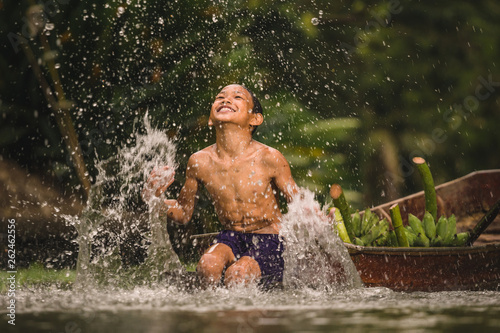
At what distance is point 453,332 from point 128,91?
3736 mm

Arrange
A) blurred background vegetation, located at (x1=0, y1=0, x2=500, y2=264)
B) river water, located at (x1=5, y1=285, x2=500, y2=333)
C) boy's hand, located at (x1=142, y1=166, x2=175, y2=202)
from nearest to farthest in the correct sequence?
river water, located at (x1=5, y1=285, x2=500, y2=333)
boy's hand, located at (x1=142, y1=166, x2=175, y2=202)
blurred background vegetation, located at (x1=0, y1=0, x2=500, y2=264)

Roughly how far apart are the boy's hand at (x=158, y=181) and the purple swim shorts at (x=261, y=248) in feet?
1.26

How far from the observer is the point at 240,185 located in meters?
3.69

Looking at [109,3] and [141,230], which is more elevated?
[109,3]

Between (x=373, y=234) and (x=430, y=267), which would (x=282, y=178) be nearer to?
(x=373, y=234)

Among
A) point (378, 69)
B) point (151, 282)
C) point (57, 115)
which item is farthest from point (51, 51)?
point (378, 69)

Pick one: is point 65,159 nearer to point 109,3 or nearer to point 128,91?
point 128,91

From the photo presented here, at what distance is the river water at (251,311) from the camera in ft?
7.27

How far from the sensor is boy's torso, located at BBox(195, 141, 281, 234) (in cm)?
369

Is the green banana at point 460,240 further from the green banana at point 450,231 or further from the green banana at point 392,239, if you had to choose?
the green banana at point 392,239

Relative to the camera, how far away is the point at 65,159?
213 inches

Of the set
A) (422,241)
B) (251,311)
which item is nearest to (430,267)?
(422,241)

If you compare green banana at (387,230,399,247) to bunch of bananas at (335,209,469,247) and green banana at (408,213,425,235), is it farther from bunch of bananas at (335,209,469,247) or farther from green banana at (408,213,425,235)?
green banana at (408,213,425,235)

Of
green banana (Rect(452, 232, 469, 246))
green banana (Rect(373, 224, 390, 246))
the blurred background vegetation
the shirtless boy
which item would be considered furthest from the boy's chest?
the blurred background vegetation
